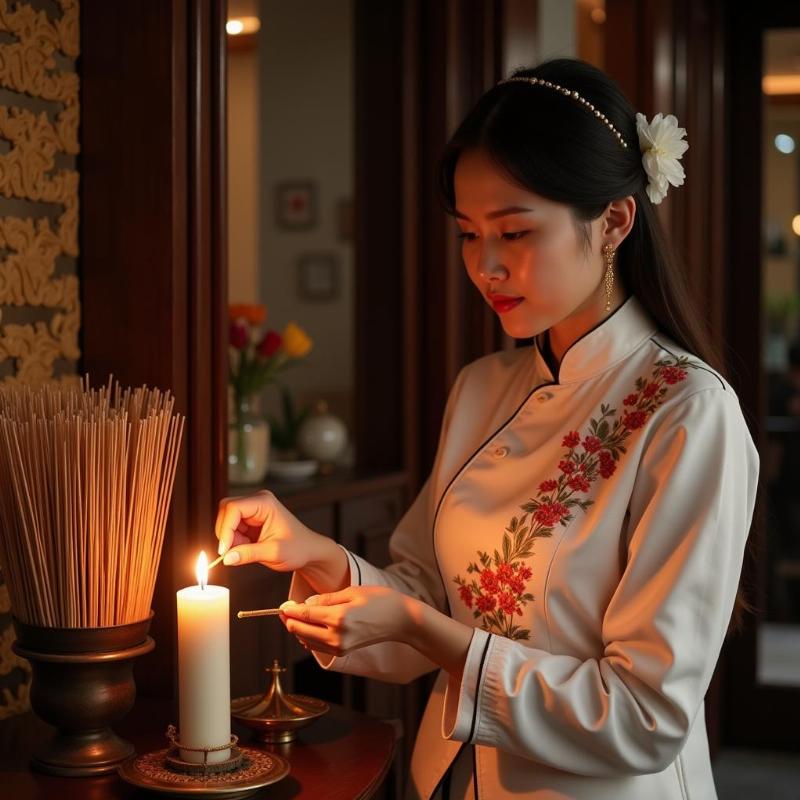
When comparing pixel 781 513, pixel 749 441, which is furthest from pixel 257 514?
pixel 781 513

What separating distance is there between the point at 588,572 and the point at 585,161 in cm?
50

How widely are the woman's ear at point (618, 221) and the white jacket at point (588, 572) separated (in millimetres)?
97

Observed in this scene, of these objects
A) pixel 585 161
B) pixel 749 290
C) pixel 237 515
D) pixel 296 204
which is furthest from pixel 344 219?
pixel 237 515

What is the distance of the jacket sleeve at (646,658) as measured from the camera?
1277 mm

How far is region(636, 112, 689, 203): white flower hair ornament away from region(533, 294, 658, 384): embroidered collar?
0.49 ft

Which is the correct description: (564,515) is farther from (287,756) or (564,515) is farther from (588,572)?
(287,756)

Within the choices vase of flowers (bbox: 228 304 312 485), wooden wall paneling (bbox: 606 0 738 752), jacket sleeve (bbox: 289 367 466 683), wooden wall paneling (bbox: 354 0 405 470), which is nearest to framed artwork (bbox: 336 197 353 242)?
wooden wall paneling (bbox: 606 0 738 752)

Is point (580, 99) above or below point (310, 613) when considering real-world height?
above

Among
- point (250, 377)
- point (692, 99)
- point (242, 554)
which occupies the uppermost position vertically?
point (692, 99)

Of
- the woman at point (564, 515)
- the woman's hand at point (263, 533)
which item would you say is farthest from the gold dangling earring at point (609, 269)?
the woman's hand at point (263, 533)

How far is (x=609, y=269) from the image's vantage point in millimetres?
1513

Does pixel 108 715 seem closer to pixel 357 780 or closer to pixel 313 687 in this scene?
pixel 357 780

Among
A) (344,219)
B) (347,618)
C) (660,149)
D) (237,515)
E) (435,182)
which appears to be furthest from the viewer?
(344,219)

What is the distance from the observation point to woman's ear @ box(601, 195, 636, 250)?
1.48m
